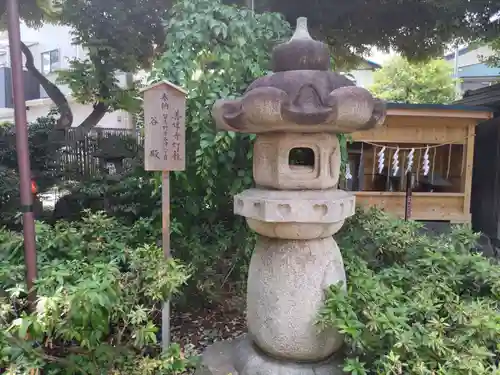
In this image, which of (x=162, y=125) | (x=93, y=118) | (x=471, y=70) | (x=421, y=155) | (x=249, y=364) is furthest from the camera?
(x=471, y=70)

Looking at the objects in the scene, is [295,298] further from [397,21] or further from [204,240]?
[397,21]

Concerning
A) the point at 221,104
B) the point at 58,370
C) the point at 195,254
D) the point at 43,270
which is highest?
the point at 221,104

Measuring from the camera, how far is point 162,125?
10.2 ft

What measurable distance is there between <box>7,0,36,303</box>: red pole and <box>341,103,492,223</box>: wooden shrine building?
18.8 ft

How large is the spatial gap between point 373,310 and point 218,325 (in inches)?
81.9

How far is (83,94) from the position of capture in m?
8.12

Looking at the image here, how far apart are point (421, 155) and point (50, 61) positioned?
1551 centimetres

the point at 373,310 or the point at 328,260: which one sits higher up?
the point at 328,260

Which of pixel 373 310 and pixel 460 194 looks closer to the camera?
pixel 373 310

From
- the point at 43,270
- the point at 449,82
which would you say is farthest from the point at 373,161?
the point at 449,82

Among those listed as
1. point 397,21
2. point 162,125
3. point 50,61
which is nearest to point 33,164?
point 162,125

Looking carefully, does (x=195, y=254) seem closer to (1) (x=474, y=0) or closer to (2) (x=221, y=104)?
(2) (x=221, y=104)

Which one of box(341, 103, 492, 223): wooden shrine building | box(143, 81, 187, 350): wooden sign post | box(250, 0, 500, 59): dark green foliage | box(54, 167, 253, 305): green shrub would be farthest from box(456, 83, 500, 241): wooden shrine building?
box(143, 81, 187, 350): wooden sign post

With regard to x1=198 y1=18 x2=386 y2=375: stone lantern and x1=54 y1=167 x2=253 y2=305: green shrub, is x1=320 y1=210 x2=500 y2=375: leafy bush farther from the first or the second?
x1=54 y1=167 x2=253 y2=305: green shrub
